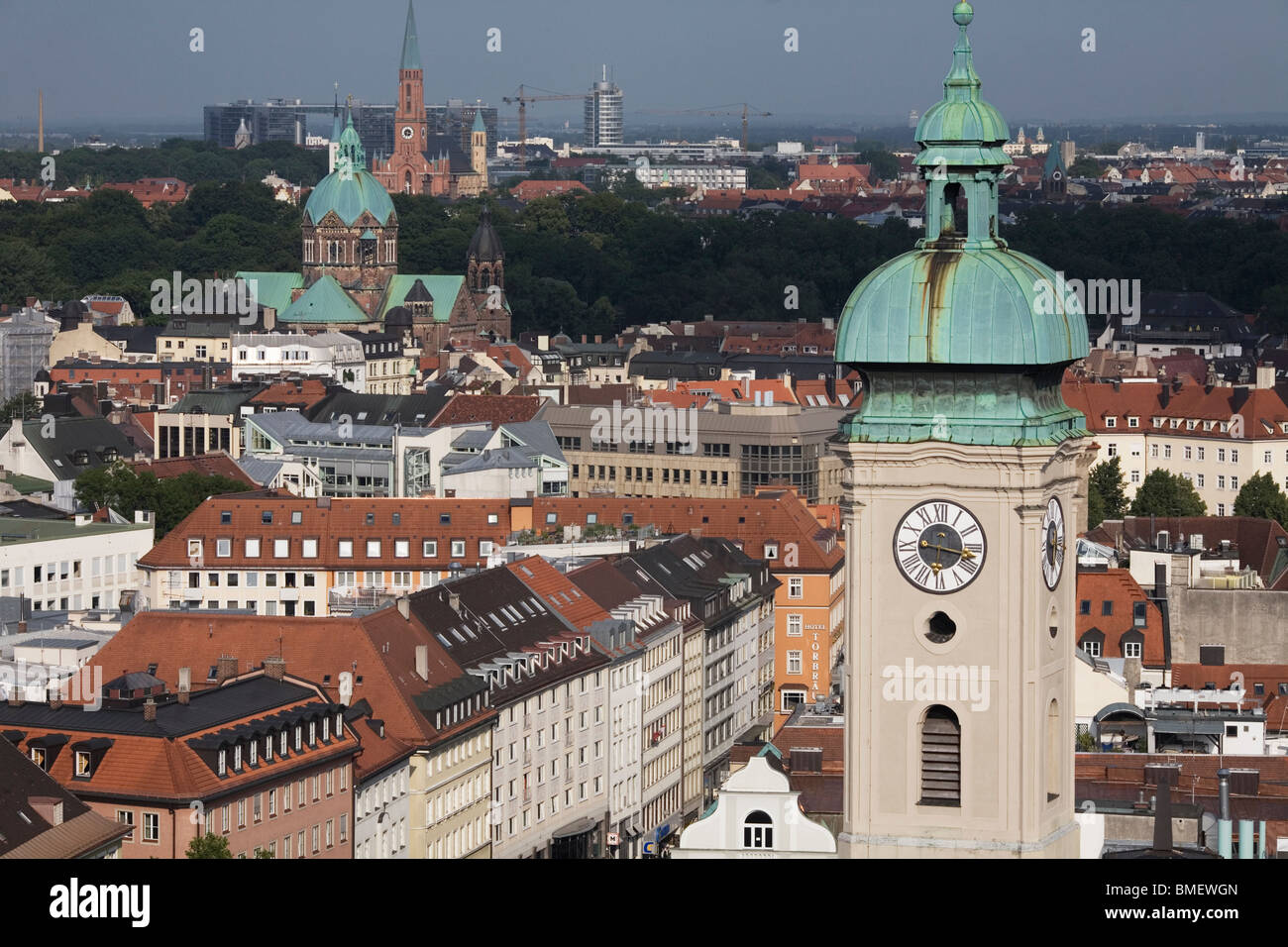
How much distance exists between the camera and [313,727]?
61562 millimetres

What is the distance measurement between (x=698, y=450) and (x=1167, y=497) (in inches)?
682

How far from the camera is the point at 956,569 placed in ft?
114

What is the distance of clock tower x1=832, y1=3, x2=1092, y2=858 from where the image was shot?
34.4m

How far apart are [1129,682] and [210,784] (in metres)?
23.1

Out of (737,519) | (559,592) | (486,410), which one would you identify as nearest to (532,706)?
(559,592)

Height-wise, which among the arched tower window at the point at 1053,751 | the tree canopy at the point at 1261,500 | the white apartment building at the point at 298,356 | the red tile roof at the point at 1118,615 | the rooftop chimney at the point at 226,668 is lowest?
the tree canopy at the point at 1261,500

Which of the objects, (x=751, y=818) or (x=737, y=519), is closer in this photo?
(x=751, y=818)

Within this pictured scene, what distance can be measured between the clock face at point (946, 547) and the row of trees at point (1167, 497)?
8921 centimetres

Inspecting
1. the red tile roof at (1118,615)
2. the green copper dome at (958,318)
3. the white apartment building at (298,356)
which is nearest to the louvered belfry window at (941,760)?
the green copper dome at (958,318)

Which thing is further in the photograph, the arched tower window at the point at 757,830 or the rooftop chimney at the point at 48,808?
the rooftop chimney at the point at 48,808

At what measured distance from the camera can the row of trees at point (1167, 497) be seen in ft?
413

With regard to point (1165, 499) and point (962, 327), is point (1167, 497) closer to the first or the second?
point (1165, 499)

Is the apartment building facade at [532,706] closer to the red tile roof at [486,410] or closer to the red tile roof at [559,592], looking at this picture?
the red tile roof at [559,592]

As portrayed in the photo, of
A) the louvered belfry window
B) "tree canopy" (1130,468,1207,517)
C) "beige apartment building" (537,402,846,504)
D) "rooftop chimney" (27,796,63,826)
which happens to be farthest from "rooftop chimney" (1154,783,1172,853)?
"beige apartment building" (537,402,846,504)
